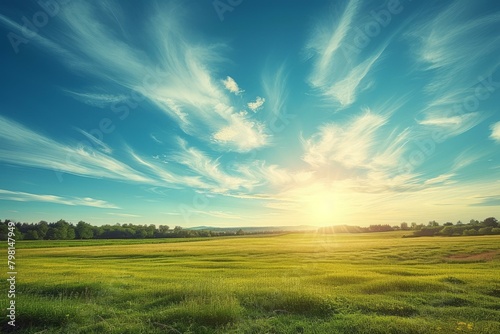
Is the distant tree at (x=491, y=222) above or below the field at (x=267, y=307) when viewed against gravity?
above

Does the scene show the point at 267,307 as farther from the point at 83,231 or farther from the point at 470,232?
the point at 83,231

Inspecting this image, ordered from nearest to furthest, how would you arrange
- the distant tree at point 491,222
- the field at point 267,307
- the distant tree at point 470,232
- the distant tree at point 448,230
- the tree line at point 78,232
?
1. the field at point 267,307
2. the distant tree at point 470,232
3. the distant tree at point 491,222
4. the distant tree at point 448,230
5. the tree line at point 78,232

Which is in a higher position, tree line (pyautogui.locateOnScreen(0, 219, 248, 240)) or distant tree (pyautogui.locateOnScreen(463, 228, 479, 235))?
tree line (pyautogui.locateOnScreen(0, 219, 248, 240))

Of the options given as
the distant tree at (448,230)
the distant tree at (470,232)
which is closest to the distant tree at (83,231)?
the distant tree at (448,230)

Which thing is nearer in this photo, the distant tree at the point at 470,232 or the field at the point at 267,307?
the field at the point at 267,307

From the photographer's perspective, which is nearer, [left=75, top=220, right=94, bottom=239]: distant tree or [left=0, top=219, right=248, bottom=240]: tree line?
[left=0, top=219, right=248, bottom=240]: tree line

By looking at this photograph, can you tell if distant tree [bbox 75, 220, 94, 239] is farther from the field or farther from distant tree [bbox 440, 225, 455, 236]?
distant tree [bbox 440, 225, 455, 236]

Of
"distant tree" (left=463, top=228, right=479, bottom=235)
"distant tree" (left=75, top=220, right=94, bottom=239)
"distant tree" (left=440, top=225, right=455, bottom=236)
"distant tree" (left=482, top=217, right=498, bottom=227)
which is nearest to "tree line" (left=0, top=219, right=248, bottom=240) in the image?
"distant tree" (left=75, top=220, right=94, bottom=239)

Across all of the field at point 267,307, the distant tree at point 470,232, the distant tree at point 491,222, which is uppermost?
the distant tree at point 491,222

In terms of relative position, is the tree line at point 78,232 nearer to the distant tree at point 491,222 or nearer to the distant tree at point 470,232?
the distant tree at point 470,232

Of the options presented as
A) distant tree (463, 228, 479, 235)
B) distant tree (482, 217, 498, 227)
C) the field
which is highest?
distant tree (482, 217, 498, 227)

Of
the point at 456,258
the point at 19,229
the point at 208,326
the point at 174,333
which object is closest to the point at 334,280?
the point at 208,326

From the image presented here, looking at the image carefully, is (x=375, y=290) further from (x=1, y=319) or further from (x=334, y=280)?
(x=1, y=319)

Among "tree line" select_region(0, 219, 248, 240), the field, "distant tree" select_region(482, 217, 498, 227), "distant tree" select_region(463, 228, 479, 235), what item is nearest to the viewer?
the field
